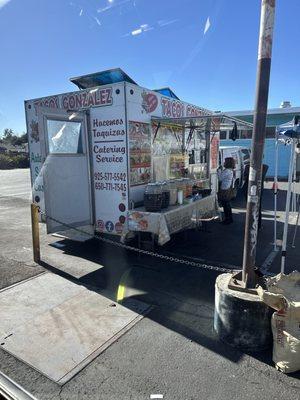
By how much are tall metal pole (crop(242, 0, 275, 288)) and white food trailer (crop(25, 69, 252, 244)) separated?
2.92 meters

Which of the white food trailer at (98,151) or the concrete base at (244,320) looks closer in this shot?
the concrete base at (244,320)

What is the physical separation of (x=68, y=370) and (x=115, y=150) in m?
4.00

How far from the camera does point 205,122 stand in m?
7.98

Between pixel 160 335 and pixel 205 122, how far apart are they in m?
5.59

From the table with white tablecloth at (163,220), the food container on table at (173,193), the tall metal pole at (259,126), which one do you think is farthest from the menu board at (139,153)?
the tall metal pole at (259,126)

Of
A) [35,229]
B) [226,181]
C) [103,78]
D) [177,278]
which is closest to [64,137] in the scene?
[103,78]

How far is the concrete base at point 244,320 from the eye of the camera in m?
3.31

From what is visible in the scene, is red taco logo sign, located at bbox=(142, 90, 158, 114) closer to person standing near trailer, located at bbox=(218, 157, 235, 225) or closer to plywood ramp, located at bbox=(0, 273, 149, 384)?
person standing near trailer, located at bbox=(218, 157, 235, 225)

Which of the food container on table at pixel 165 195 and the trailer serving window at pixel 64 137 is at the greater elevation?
the trailer serving window at pixel 64 137

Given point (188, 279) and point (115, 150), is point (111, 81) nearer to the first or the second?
point (115, 150)

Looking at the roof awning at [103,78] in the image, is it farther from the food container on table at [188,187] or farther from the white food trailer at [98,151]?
the food container on table at [188,187]

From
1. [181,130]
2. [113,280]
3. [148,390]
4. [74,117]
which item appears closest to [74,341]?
[148,390]

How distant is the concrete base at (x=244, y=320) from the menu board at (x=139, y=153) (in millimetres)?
3385

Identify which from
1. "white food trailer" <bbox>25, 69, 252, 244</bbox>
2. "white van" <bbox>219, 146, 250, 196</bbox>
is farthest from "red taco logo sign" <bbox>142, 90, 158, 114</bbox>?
"white van" <bbox>219, 146, 250, 196</bbox>
